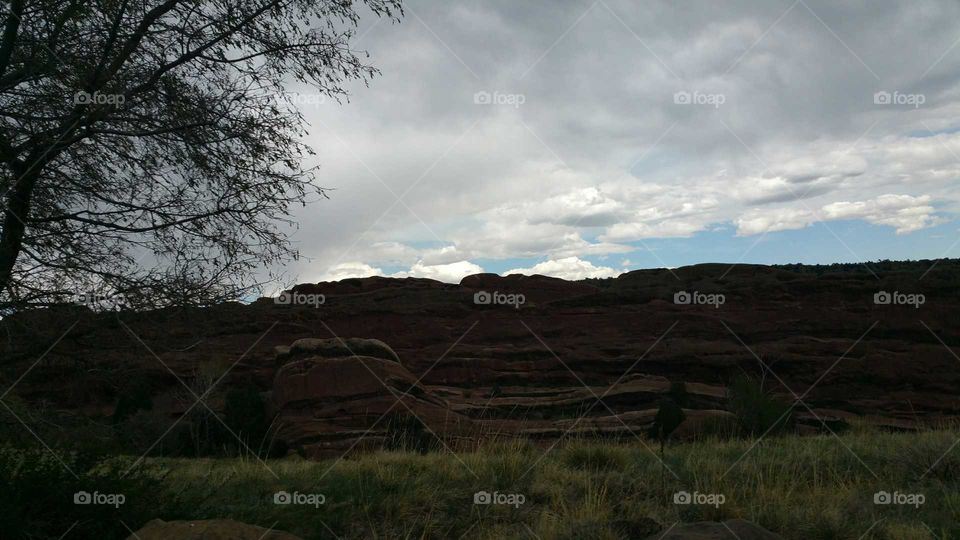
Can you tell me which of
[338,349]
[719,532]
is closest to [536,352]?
[338,349]

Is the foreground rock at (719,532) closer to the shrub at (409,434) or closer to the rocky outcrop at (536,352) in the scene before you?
the rocky outcrop at (536,352)

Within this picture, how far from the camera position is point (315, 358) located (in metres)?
18.5

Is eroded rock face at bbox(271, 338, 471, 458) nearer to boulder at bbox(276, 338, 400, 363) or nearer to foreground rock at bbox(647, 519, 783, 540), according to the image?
boulder at bbox(276, 338, 400, 363)

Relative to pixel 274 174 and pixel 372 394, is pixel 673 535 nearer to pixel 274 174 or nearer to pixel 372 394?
pixel 274 174

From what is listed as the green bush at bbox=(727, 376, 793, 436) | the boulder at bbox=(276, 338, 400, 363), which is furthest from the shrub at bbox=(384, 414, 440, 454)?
the green bush at bbox=(727, 376, 793, 436)

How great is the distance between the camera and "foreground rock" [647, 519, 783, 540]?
5.35m

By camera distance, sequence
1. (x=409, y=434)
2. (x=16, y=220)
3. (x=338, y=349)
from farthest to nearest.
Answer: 1. (x=338, y=349)
2. (x=409, y=434)
3. (x=16, y=220)

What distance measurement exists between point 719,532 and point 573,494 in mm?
2797

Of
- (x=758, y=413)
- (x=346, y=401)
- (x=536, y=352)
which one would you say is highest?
(x=536, y=352)

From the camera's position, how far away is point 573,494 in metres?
8.04

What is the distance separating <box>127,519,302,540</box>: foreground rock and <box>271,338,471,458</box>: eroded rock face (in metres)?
9.83

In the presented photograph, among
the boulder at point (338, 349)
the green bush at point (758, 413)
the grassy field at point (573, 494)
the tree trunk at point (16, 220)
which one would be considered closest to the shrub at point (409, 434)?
the boulder at point (338, 349)

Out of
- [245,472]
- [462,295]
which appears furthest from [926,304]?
[245,472]

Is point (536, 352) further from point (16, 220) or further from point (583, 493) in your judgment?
point (16, 220)
